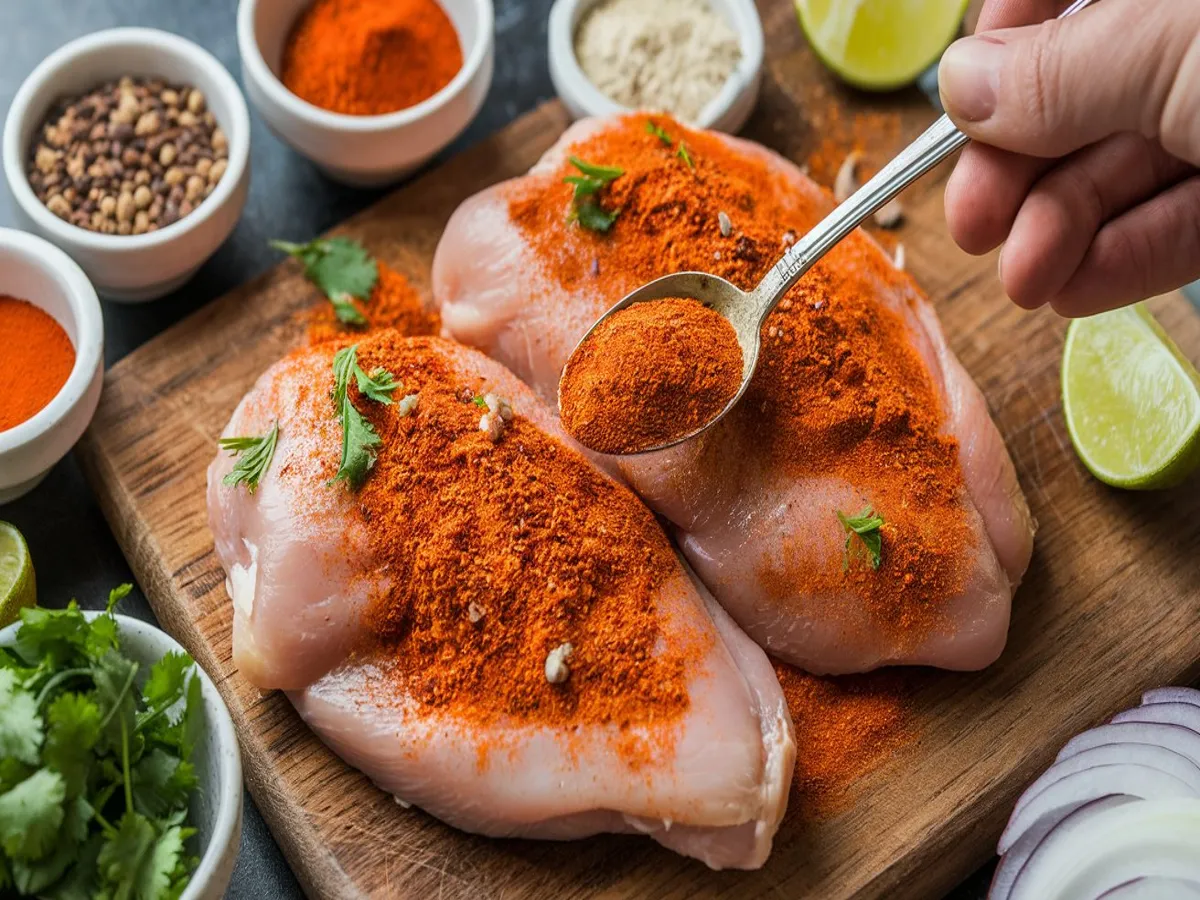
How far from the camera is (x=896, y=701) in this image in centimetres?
294

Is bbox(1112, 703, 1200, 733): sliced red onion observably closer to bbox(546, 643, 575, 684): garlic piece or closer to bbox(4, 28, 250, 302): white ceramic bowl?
bbox(546, 643, 575, 684): garlic piece

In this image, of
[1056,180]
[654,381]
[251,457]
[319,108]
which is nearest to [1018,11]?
[1056,180]

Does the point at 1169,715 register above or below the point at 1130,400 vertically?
below

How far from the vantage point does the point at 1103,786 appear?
2785 millimetres

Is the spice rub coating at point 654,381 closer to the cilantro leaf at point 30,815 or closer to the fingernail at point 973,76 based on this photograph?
the fingernail at point 973,76

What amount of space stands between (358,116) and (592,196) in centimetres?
81

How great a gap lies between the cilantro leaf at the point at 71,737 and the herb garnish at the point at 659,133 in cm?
179

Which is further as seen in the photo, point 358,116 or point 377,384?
point 358,116

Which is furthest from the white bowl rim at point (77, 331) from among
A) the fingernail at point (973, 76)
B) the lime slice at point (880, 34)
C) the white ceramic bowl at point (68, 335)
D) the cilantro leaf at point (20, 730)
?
the lime slice at point (880, 34)

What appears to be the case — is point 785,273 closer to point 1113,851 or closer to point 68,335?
point 1113,851

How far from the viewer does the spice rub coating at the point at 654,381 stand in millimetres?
2711

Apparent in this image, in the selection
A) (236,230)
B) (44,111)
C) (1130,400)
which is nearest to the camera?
(1130,400)

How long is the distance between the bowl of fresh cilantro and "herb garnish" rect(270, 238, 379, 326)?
3.59 ft

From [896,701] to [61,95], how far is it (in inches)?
104
